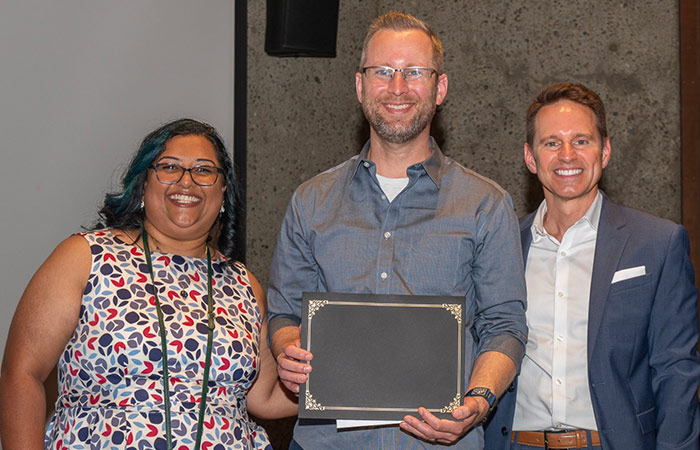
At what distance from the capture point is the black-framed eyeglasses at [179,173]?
2.59 m

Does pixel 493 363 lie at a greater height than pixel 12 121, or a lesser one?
lesser

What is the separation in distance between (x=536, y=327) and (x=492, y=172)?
8.55 ft

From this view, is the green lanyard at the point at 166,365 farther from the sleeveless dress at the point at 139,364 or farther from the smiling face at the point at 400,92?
the smiling face at the point at 400,92

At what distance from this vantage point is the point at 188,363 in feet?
7.97

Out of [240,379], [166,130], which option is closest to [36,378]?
[240,379]

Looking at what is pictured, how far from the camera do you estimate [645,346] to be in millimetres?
2502

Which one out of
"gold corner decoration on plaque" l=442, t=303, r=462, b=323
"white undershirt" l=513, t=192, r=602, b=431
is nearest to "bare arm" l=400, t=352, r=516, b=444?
"gold corner decoration on plaque" l=442, t=303, r=462, b=323

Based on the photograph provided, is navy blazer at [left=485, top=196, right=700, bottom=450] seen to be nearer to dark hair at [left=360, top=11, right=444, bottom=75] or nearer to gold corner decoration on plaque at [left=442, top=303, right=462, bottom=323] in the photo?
gold corner decoration on plaque at [left=442, top=303, right=462, bottom=323]

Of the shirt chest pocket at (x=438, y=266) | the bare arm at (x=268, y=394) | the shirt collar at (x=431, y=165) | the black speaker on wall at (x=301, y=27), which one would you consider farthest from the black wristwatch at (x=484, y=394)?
the black speaker on wall at (x=301, y=27)

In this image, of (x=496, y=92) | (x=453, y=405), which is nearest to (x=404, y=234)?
(x=453, y=405)

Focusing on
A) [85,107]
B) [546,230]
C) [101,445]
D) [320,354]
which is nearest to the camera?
[320,354]

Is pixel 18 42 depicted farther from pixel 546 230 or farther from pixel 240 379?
pixel 546 230

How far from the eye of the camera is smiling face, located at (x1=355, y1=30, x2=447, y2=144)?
7.73ft

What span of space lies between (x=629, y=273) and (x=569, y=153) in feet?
1.43
